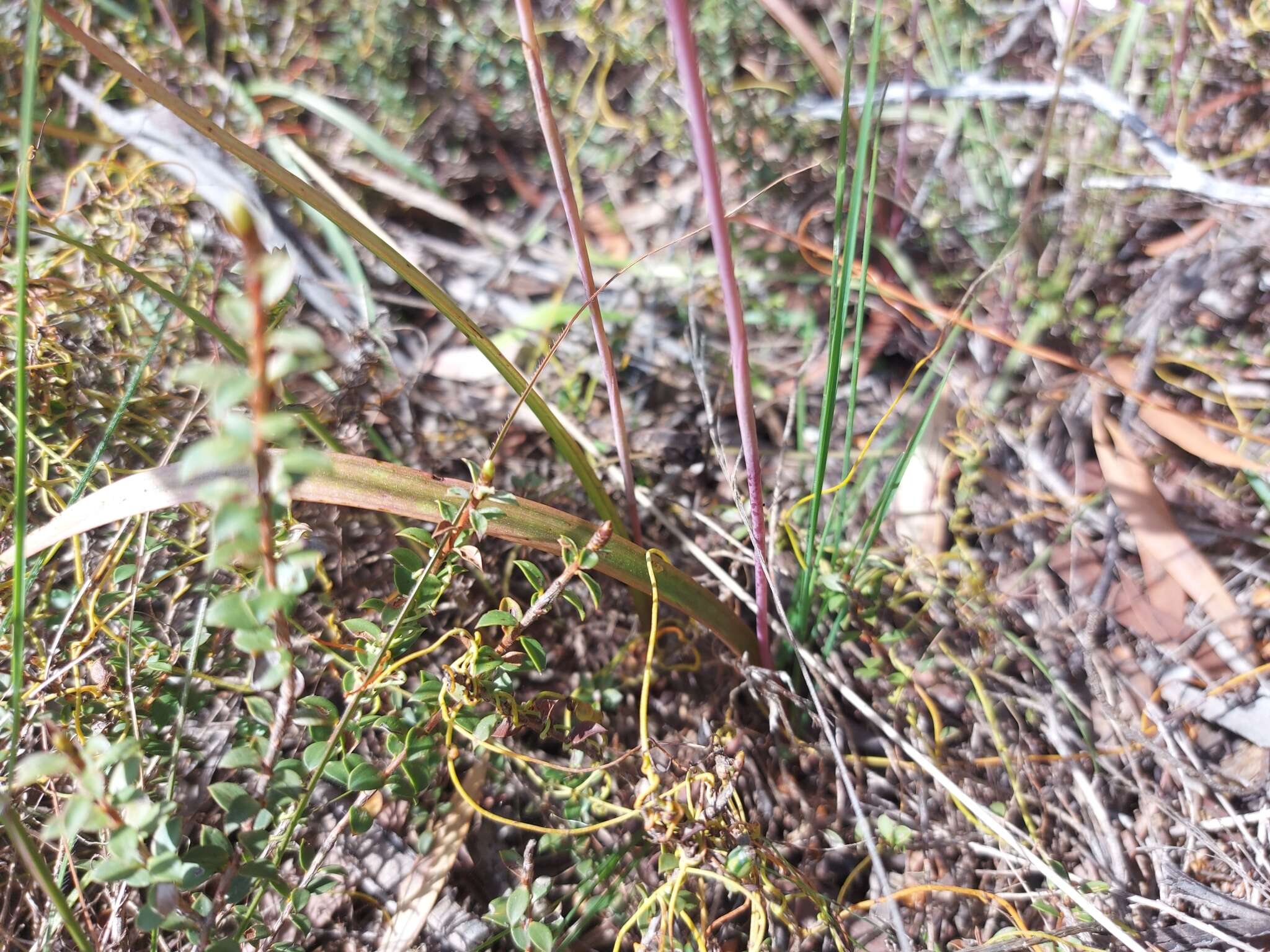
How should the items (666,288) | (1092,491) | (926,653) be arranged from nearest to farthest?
(926,653), (1092,491), (666,288)

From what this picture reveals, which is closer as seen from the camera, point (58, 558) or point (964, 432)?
point (58, 558)

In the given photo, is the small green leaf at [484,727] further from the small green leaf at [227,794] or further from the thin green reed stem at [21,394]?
the thin green reed stem at [21,394]

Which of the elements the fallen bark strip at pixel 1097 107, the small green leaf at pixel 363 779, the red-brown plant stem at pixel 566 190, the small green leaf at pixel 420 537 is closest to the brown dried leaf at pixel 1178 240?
the fallen bark strip at pixel 1097 107

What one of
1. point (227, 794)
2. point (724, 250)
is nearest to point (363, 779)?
point (227, 794)

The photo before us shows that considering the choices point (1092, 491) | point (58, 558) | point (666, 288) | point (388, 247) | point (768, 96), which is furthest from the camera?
point (768, 96)

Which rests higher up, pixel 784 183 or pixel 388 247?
pixel 388 247

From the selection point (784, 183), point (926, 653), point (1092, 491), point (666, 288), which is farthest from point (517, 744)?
point (784, 183)

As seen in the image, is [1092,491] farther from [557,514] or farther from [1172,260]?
[557,514]

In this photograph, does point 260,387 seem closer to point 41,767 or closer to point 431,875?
point 41,767
